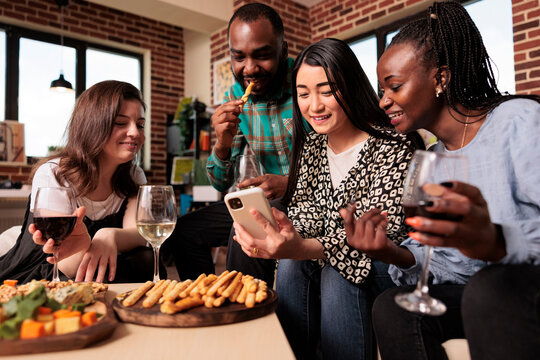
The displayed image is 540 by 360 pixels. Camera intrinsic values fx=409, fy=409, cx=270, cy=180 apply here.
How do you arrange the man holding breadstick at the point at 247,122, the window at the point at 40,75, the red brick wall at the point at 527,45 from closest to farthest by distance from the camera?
the man holding breadstick at the point at 247,122, the red brick wall at the point at 527,45, the window at the point at 40,75

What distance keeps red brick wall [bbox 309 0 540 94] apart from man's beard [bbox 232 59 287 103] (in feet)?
7.23

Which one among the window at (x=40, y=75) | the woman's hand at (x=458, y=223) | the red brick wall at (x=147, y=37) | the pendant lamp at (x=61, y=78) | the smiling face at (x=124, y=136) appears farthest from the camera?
the red brick wall at (x=147, y=37)

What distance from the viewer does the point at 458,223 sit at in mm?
628

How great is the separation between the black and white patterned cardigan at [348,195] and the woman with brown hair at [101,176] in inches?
25.5

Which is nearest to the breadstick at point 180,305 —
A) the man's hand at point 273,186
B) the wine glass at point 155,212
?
the wine glass at point 155,212

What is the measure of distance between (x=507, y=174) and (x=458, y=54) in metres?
0.36

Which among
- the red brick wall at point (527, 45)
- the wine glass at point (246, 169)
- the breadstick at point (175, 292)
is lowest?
the breadstick at point (175, 292)

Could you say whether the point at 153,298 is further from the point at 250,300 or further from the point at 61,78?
the point at 61,78

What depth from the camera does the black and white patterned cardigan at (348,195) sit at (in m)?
1.20

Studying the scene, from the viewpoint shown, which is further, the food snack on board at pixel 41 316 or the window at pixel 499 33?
the window at pixel 499 33

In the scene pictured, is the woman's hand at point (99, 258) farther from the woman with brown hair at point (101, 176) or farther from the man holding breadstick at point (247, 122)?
the man holding breadstick at point (247, 122)

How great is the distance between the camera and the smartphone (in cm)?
98

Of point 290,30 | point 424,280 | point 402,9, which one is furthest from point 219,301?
point 290,30

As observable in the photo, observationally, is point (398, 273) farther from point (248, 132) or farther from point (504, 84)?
point (504, 84)
